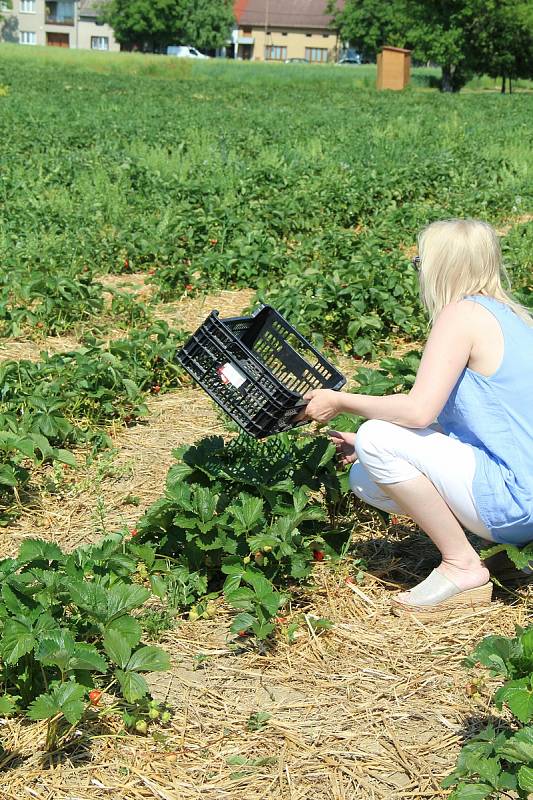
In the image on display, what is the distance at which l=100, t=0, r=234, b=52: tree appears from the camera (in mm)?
85000

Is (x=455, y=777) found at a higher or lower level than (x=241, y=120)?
lower

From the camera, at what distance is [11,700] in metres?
2.83

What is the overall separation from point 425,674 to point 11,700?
1.26m

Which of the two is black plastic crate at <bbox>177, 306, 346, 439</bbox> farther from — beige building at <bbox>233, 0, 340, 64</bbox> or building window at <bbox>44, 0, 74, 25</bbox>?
beige building at <bbox>233, 0, 340, 64</bbox>

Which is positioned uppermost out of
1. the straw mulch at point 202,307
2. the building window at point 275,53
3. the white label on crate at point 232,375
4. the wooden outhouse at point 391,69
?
the building window at point 275,53

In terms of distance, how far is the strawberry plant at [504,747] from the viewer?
2252mm

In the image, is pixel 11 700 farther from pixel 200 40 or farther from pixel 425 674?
pixel 200 40

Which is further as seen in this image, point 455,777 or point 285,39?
point 285,39

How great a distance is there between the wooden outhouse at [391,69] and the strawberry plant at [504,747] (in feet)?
142

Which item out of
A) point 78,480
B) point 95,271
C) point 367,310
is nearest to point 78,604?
point 78,480

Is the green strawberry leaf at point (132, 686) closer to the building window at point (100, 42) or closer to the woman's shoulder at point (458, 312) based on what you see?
the woman's shoulder at point (458, 312)

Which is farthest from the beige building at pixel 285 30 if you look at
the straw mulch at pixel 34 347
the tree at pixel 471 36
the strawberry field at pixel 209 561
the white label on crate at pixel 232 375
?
the white label on crate at pixel 232 375

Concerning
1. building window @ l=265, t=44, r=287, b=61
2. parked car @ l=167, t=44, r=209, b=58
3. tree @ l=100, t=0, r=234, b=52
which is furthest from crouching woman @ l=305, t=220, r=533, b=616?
building window @ l=265, t=44, r=287, b=61

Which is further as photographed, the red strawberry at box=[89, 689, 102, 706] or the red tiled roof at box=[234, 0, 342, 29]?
the red tiled roof at box=[234, 0, 342, 29]
